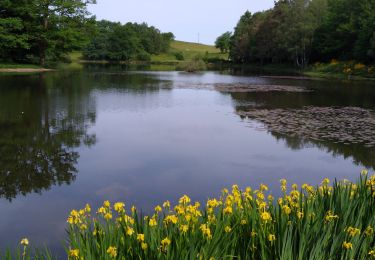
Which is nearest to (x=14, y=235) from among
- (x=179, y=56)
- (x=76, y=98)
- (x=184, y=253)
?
(x=184, y=253)

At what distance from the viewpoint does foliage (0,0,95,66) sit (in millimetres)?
51719

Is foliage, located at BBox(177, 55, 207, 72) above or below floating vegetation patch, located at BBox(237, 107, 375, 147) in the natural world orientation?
above

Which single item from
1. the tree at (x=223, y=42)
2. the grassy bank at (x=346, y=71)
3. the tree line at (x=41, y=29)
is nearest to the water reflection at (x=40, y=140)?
the tree line at (x=41, y=29)

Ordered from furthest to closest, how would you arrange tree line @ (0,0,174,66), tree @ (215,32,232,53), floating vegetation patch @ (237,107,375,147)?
tree @ (215,32,232,53), tree line @ (0,0,174,66), floating vegetation patch @ (237,107,375,147)

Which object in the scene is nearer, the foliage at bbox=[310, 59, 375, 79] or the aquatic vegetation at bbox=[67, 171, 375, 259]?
the aquatic vegetation at bbox=[67, 171, 375, 259]

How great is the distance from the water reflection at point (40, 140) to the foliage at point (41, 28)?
103 feet

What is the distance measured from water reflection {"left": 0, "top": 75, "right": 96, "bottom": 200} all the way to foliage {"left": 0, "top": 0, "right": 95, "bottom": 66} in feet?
103

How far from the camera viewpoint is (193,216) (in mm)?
4586

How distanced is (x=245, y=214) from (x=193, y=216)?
0.65 meters

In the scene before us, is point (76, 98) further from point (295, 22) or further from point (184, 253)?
point (295, 22)

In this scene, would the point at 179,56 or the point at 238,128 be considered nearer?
the point at 238,128

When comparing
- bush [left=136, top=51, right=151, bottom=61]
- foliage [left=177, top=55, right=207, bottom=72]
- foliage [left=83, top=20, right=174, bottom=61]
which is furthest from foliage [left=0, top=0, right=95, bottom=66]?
bush [left=136, top=51, right=151, bottom=61]

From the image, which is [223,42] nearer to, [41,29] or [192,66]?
[192,66]

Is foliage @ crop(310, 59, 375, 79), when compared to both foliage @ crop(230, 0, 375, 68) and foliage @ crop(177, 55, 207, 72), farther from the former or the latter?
foliage @ crop(177, 55, 207, 72)
